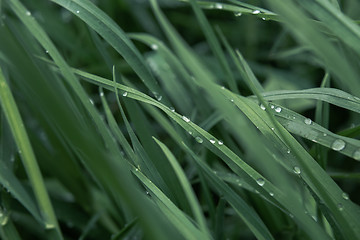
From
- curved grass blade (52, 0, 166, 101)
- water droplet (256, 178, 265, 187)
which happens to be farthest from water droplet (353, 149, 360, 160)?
curved grass blade (52, 0, 166, 101)

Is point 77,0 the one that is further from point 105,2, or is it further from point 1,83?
point 105,2

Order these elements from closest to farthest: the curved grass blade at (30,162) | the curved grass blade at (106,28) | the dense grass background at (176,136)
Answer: the dense grass background at (176,136) → the curved grass blade at (30,162) → the curved grass blade at (106,28)

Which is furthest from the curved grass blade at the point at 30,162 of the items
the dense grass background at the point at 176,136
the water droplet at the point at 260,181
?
the water droplet at the point at 260,181

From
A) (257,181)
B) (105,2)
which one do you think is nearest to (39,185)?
(257,181)

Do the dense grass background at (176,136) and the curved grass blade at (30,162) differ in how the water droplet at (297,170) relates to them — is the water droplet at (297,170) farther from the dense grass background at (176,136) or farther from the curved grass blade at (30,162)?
the curved grass blade at (30,162)

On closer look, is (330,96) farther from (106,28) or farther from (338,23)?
(106,28)

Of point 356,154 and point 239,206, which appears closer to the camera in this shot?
point 356,154

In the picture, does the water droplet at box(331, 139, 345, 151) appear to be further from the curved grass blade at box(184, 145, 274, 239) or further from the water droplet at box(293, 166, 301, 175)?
the curved grass blade at box(184, 145, 274, 239)

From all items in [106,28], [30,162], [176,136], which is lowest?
[176,136]

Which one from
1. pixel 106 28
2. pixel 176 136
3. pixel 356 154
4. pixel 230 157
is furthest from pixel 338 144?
pixel 106 28
